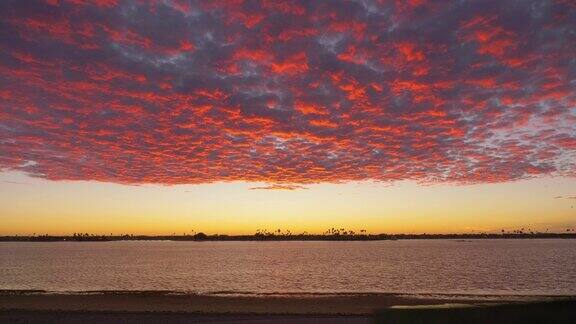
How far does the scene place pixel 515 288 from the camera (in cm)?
5228

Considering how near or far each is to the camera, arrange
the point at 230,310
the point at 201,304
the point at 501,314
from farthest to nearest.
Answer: the point at 201,304, the point at 230,310, the point at 501,314

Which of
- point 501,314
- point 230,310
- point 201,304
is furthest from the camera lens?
point 201,304

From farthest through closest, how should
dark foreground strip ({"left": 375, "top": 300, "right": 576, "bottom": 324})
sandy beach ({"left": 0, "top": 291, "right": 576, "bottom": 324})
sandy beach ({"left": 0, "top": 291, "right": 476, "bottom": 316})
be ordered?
sandy beach ({"left": 0, "top": 291, "right": 476, "bottom": 316}) < sandy beach ({"left": 0, "top": 291, "right": 576, "bottom": 324}) < dark foreground strip ({"left": 375, "top": 300, "right": 576, "bottom": 324})

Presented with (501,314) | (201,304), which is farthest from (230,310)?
(501,314)

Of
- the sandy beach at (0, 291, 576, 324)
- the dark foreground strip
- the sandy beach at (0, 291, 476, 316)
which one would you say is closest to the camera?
the dark foreground strip

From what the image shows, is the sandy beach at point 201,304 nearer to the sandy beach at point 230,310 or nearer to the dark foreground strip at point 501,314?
the sandy beach at point 230,310

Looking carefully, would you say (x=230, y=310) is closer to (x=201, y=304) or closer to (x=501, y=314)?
(x=201, y=304)

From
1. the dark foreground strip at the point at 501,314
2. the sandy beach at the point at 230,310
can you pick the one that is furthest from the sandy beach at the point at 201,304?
the dark foreground strip at the point at 501,314

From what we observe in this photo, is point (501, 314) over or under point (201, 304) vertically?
over

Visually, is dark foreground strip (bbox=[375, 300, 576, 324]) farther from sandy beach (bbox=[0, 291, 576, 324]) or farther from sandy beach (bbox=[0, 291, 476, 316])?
sandy beach (bbox=[0, 291, 476, 316])

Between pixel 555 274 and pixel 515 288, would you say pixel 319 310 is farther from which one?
pixel 555 274

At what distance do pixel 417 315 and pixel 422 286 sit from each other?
166 feet

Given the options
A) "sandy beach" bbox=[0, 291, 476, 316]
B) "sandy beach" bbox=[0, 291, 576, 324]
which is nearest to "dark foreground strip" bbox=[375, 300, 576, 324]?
"sandy beach" bbox=[0, 291, 576, 324]

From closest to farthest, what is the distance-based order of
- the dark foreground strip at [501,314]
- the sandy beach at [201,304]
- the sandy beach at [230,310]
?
1. the dark foreground strip at [501,314]
2. the sandy beach at [230,310]
3. the sandy beach at [201,304]
